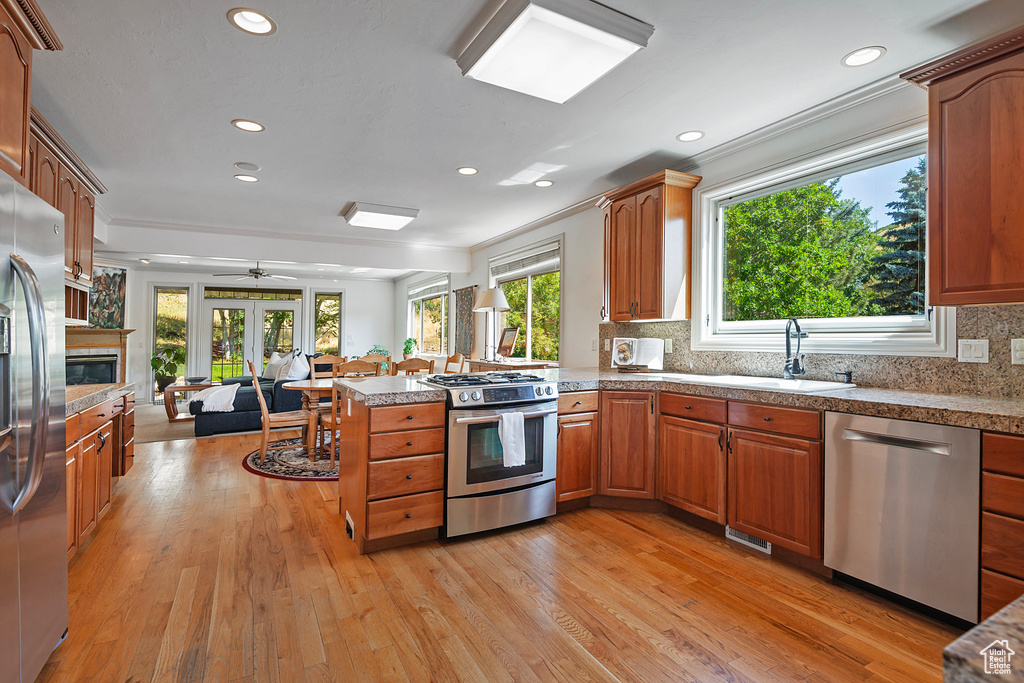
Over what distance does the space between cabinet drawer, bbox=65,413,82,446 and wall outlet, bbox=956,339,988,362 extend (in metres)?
4.08

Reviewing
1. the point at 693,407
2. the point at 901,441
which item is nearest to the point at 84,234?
the point at 693,407

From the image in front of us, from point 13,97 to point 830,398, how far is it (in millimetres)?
3491

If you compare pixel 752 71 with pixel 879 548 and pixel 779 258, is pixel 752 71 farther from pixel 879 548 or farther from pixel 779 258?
pixel 879 548

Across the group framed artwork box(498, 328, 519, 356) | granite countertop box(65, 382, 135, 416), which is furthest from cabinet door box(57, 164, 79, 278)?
framed artwork box(498, 328, 519, 356)

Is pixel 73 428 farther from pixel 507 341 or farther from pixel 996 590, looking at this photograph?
pixel 507 341

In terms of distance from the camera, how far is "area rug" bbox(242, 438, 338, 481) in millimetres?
4223

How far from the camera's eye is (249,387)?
22.7 ft

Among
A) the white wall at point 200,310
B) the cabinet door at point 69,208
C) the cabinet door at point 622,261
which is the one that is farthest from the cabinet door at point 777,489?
the white wall at point 200,310

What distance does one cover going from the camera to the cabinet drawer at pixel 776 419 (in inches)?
94.7

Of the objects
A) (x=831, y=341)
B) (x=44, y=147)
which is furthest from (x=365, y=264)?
(x=831, y=341)

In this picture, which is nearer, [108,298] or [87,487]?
[87,487]

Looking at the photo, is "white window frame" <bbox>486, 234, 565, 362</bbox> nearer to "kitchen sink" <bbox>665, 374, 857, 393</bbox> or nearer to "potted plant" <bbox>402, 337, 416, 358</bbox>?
"kitchen sink" <bbox>665, 374, 857, 393</bbox>

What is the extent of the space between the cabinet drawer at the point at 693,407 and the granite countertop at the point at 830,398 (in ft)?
0.13

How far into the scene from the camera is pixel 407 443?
2.75 m
